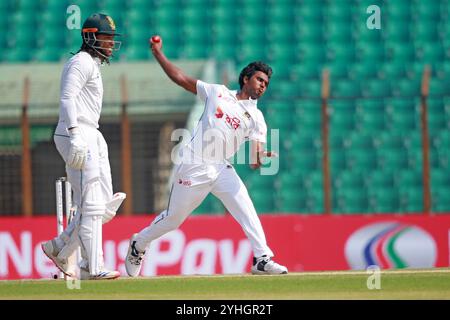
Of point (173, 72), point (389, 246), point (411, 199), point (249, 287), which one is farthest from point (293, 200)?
point (249, 287)

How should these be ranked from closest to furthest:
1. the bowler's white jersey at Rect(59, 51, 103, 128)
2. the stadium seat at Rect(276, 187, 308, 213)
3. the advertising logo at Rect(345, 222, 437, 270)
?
the bowler's white jersey at Rect(59, 51, 103, 128)
the advertising logo at Rect(345, 222, 437, 270)
the stadium seat at Rect(276, 187, 308, 213)

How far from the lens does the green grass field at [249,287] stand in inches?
312

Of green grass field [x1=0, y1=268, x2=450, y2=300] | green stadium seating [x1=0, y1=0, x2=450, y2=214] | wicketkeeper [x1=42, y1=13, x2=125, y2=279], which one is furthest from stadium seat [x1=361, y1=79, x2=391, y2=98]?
wicketkeeper [x1=42, y1=13, x2=125, y2=279]

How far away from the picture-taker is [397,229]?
563 inches

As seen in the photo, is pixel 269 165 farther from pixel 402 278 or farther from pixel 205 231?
pixel 402 278

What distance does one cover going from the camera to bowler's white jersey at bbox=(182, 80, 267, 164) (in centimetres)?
956

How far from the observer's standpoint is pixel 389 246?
561 inches

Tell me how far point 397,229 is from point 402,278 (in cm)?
535

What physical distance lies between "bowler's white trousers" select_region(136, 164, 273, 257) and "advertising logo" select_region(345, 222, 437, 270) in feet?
15.8

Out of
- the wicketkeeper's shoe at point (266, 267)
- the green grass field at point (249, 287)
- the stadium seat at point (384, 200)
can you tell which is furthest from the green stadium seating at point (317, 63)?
the green grass field at point (249, 287)

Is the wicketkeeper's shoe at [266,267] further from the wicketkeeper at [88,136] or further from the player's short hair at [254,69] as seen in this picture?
the player's short hair at [254,69]

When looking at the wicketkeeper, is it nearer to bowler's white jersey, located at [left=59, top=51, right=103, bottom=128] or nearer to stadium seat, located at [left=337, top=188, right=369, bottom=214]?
bowler's white jersey, located at [left=59, top=51, right=103, bottom=128]

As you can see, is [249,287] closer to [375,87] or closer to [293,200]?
[293,200]

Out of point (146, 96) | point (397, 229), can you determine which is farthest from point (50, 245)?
point (146, 96)
